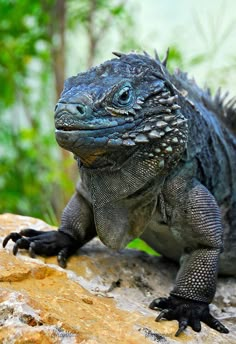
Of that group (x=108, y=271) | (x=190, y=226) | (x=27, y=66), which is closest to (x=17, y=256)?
(x=108, y=271)

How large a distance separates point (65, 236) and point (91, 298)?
968 mm

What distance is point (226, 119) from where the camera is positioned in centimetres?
523

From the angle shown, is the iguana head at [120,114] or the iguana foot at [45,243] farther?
the iguana foot at [45,243]

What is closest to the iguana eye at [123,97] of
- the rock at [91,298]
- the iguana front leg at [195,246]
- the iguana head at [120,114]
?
the iguana head at [120,114]

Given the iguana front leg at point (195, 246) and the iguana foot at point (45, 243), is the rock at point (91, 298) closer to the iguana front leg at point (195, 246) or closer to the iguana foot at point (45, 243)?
the iguana foot at point (45, 243)

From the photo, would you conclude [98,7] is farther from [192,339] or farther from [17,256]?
[192,339]

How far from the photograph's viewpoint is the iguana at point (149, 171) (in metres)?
3.66

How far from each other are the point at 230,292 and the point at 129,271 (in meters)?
0.83

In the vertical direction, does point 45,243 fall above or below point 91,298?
above

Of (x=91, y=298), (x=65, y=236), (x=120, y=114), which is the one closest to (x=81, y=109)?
(x=120, y=114)

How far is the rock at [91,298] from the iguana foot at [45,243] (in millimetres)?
59

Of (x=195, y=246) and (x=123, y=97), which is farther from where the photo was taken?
(x=195, y=246)

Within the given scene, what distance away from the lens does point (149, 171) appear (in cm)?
389

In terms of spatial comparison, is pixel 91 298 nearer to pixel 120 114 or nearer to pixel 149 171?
pixel 149 171
